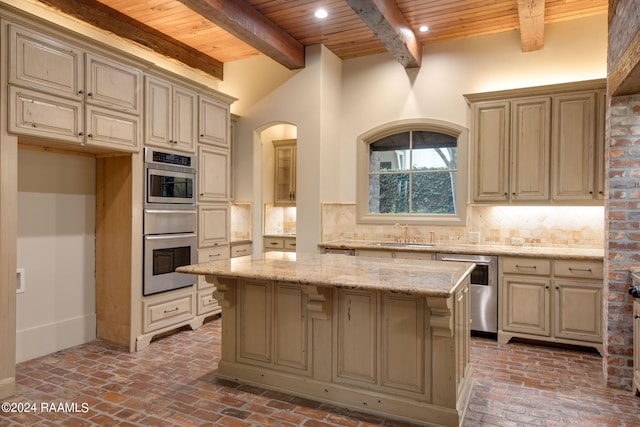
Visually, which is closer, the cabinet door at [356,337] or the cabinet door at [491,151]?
the cabinet door at [356,337]

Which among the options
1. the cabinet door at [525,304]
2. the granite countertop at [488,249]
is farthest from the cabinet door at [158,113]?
the cabinet door at [525,304]

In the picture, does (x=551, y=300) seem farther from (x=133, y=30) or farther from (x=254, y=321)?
(x=133, y=30)

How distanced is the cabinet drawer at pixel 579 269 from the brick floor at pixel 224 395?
75 centimetres

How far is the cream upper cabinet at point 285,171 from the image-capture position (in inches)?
252

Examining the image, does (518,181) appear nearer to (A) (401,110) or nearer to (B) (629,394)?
(A) (401,110)

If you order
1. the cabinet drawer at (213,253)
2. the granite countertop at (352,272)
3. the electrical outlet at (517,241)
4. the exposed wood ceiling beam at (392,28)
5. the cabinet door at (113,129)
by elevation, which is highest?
the exposed wood ceiling beam at (392,28)

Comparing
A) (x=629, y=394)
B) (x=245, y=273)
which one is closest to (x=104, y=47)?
(x=245, y=273)

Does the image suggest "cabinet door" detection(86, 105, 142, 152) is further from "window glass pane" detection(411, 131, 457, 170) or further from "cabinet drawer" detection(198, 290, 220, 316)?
"window glass pane" detection(411, 131, 457, 170)

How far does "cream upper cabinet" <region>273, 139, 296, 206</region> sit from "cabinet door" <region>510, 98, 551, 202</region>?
10.4ft

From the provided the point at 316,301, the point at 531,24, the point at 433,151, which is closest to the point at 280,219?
the point at 433,151

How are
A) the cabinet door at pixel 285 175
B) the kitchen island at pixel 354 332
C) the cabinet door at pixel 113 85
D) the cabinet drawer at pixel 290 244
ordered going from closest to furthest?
the kitchen island at pixel 354 332, the cabinet door at pixel 113 85, the cabinet drawer at pixel 290 244, the cabinet door at pixel 285 175

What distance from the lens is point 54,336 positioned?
151 inches

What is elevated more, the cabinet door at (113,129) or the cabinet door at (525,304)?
the cabinet door at (113,129)

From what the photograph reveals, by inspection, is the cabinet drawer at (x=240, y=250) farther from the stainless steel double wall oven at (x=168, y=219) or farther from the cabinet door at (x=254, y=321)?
the cabinet door at (x=254, y=321)
